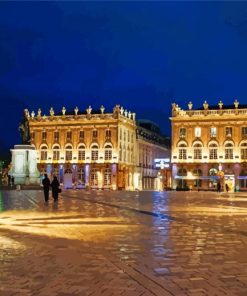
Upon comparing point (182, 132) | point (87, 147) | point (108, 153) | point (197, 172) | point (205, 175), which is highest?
point (182, 132)

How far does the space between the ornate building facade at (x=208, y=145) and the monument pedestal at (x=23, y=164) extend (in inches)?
1408

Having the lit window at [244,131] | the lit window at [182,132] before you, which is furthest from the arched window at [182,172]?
the lit window at [244,131]

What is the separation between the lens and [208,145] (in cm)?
9200

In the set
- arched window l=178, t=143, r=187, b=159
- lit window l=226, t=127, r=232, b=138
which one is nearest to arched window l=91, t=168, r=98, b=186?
arched window l=178, t=143, r=187, b=159

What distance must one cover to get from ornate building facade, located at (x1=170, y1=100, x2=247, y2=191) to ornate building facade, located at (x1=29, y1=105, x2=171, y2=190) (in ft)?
37.4

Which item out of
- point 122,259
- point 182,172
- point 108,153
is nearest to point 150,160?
point 108,153

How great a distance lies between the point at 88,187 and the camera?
9806cm

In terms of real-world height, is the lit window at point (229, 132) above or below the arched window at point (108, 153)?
above

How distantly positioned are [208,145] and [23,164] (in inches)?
1601

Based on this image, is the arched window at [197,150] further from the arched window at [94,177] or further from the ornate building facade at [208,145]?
the arched window at [94,177]

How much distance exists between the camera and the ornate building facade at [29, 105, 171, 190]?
99.1 meters

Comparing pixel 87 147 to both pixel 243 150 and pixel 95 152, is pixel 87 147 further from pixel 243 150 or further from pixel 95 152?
pixel 243 150

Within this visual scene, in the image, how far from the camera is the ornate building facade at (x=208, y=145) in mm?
90312

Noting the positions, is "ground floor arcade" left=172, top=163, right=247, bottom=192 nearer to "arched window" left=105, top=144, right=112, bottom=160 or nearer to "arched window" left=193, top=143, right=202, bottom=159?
"arched window" left=193, top=143, right=202, bottom=159
